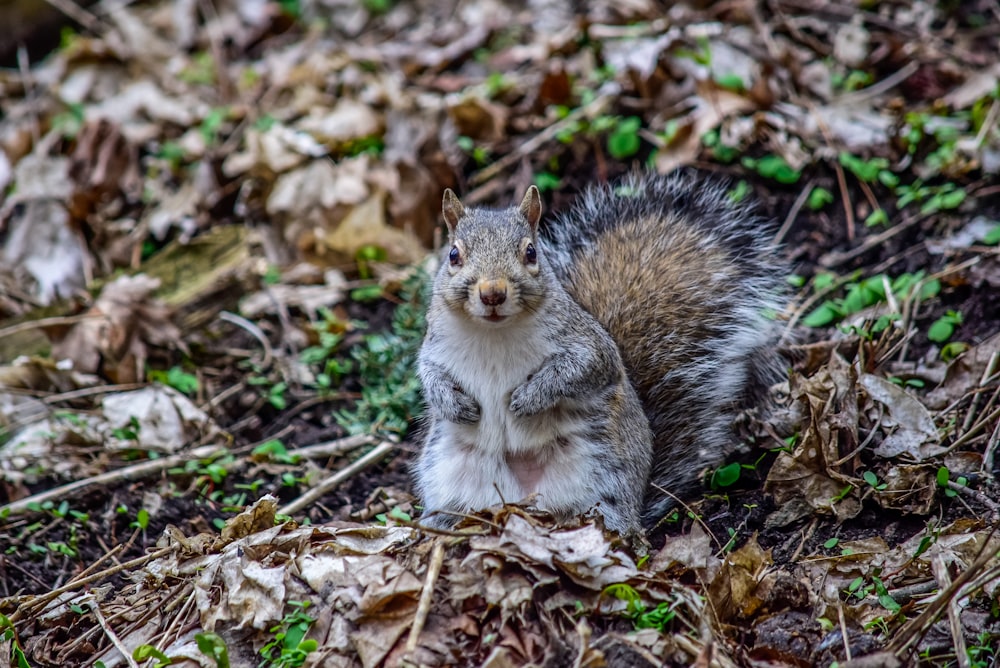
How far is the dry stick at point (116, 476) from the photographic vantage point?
357cm

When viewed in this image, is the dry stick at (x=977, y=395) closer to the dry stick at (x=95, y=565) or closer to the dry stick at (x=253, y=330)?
the dry stick at (x=95, y=565)

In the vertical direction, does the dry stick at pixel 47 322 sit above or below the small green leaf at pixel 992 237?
below

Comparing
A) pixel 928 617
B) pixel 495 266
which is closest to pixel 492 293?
pixel 495 266

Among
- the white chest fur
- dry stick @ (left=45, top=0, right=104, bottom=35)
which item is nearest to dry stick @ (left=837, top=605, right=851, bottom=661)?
the white chest fur

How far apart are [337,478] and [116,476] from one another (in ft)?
2.92

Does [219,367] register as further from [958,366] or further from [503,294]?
[958,366]

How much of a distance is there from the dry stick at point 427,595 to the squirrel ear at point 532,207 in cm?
116

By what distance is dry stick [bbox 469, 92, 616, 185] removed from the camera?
17.0 ft

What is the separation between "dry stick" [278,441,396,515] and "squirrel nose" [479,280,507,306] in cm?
116

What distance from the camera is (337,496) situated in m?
3.62

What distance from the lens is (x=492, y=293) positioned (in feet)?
9.05

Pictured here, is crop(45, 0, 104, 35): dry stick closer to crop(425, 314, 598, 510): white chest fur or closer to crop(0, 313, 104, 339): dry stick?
crop(0, 313, 104, 339): dry stick

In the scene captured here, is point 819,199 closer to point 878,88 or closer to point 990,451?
point 878,88

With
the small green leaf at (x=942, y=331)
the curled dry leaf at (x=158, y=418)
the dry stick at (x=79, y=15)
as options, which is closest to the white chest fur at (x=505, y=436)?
the curled dry leaf at (x=158, y=418)
